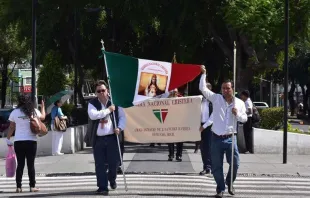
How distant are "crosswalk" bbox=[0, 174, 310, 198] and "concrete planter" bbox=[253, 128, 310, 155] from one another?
541 centimetres

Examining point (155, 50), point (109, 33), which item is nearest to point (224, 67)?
point (155, 50)

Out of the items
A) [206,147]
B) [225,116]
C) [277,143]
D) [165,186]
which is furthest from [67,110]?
[225,116]

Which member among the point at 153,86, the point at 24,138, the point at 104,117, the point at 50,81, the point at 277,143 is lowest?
the point at 277,143

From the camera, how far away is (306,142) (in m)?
18.4

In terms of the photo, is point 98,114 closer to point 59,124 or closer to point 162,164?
point 162,164

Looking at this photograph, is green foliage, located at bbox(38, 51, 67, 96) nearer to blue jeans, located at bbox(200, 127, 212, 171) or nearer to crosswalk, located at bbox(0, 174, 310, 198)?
blue jeans, located at bbox(200, 127, 212, 171)

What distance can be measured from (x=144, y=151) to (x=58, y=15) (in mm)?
6120

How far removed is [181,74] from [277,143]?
7.92 m

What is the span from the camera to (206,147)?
43.1 feet

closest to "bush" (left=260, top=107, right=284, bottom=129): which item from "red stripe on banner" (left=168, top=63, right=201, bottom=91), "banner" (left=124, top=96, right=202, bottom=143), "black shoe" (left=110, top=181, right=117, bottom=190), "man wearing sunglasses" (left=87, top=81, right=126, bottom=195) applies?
"banner" (left=124, top=96, right=202, bottom=143)

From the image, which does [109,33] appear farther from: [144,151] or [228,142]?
[228,142]

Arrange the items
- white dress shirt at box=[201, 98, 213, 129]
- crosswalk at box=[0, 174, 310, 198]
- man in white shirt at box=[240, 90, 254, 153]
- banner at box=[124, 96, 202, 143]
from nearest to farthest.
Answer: crosswalk at box=[0, 174, 310, 198] < banner at box=[124, 96, 202, 143] < white dress shirt at box=[201, 98, 213, 129] < man in white shirt at box=[240, 90, 254, 153]

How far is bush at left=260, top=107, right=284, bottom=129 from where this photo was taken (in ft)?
66.7

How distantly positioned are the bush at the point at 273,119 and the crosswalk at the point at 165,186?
24.6 feet
